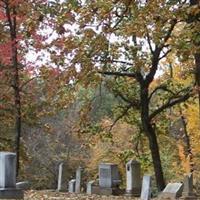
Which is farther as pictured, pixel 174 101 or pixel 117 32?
pixel 174 101

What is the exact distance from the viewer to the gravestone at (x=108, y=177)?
69.3 feet

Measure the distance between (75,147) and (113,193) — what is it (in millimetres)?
21997

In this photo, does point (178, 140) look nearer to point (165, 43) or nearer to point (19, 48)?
point (19, 48)

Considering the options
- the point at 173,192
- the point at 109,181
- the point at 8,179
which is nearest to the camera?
the point at 8,179

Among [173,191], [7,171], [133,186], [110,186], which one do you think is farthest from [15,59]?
[173,191]

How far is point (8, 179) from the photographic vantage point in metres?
14.6

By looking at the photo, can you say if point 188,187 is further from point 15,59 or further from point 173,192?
point 15,59

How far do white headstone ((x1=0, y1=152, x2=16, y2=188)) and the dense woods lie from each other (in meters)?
2.85

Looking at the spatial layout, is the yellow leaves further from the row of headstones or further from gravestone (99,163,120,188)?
gravestone (99,163,120,188)

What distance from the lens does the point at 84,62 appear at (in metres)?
15.0

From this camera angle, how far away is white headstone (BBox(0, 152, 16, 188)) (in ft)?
47.7

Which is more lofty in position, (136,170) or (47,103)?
(47,103)

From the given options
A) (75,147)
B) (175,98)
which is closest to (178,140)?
(75,147)

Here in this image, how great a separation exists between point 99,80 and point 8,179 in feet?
12.8
